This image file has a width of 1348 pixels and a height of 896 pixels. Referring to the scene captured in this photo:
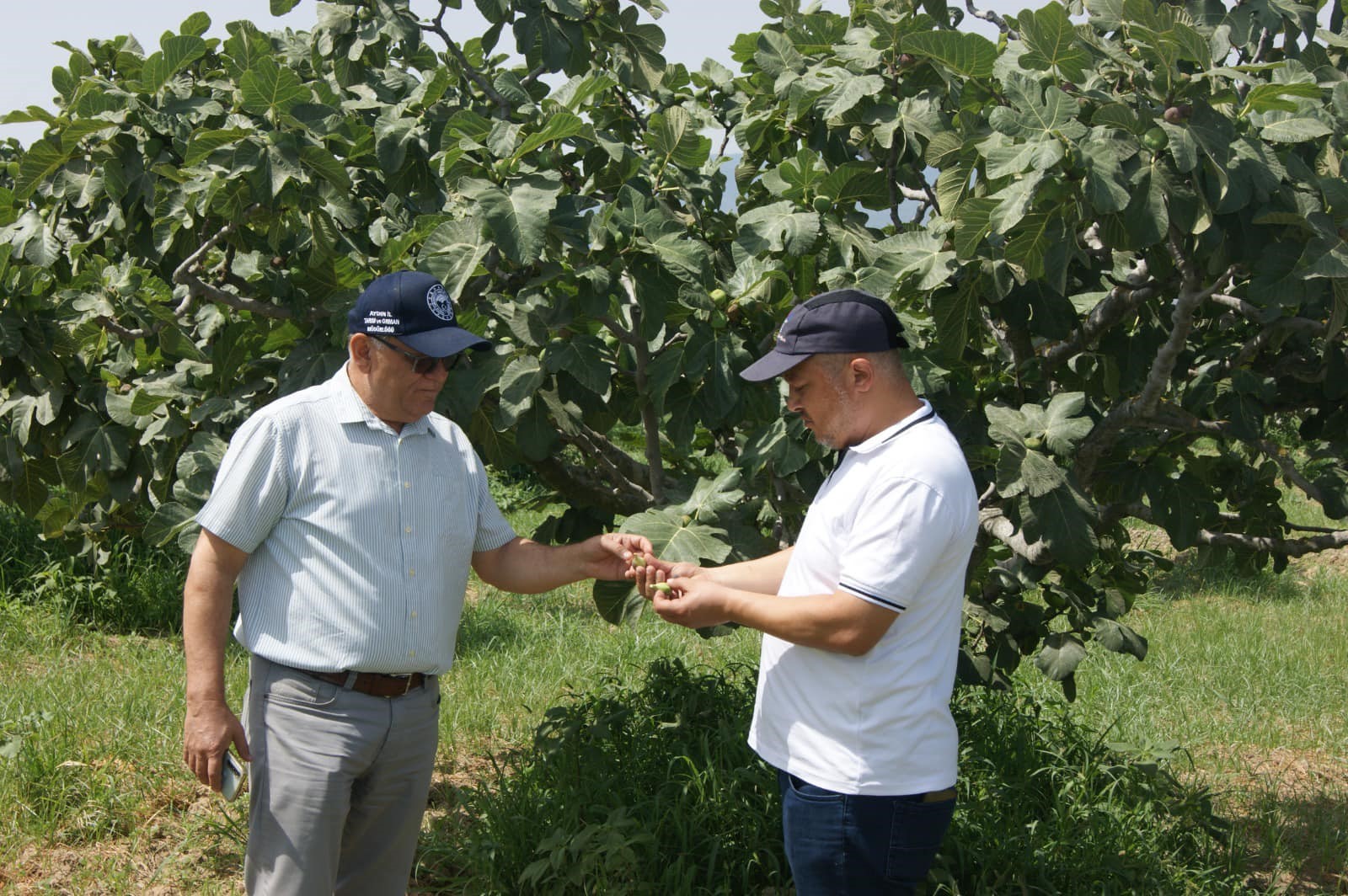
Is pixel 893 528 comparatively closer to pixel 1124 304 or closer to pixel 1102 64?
pixel 1102 64

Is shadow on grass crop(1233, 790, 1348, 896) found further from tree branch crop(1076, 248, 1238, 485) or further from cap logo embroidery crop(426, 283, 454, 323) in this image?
cap logo embroidery crop(426, 283, 454, 323)

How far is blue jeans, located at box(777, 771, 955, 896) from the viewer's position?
7.43 ft

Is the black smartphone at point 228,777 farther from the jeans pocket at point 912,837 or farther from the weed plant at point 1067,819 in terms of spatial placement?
the weed plant at point 1067,819

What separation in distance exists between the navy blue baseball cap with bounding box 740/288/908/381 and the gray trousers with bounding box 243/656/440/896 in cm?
102

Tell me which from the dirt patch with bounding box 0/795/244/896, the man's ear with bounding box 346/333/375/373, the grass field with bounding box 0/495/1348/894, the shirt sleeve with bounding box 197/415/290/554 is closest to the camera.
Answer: the shirt sleeve with bounding box 197/415/290/554

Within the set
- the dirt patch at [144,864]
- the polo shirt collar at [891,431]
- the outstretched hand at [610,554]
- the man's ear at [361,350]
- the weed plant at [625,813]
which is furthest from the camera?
the dirt patch at [144,864]

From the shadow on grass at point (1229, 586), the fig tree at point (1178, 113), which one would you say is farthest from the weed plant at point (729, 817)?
the shadow on grass at point (1229, 586)

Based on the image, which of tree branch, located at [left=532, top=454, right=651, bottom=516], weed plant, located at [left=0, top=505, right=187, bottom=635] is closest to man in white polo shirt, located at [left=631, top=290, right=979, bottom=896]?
tree branch, located at [left=532, top=454, right=651, bottom=516]

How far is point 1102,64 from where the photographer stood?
2.68m

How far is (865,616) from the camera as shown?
2.21m

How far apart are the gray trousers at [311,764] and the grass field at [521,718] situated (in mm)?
1423

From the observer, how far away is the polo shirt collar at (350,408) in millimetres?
2648

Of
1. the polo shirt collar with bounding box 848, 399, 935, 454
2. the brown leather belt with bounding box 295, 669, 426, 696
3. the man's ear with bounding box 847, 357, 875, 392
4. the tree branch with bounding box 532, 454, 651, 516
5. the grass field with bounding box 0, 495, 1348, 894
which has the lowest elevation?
the grass field with bounding box 0, 495, 1348, 894

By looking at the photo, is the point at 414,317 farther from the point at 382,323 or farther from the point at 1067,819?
the point at 1067,819
